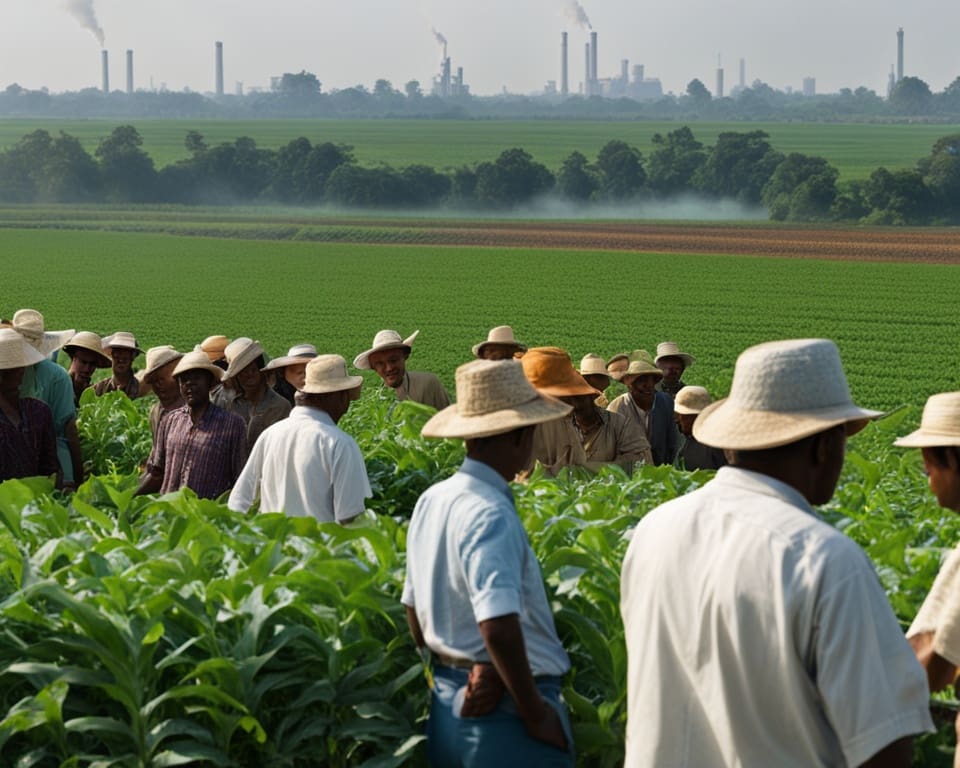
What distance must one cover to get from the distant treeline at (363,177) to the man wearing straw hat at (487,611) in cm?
9864

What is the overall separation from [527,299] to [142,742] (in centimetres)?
4125

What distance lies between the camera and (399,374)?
1123 centimetres

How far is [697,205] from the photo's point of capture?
10912cm

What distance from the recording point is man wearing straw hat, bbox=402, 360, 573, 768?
390 cm

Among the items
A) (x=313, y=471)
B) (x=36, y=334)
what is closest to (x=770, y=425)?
(x=313, y=471)

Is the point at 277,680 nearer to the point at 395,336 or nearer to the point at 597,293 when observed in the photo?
the point at 395,336

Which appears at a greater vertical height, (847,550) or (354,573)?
(847,550)

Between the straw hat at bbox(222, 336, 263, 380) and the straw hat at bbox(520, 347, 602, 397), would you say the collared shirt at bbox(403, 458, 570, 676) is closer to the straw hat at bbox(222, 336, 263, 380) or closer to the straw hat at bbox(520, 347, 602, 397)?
the straw hat at bbox(520, 347, 602, 397)

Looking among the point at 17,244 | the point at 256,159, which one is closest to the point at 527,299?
the point at 17,244

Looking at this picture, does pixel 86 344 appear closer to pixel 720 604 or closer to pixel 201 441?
pixel 201 441

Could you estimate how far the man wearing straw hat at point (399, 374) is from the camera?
11125 millimetres

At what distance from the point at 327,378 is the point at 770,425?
4286 mm

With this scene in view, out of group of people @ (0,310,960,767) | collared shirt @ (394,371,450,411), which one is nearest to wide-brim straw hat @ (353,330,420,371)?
collared shirt @ (394,371,450,411)

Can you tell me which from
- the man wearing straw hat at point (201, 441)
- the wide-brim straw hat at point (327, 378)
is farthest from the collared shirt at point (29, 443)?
the wide-brim straw hat at point (327, 378)
